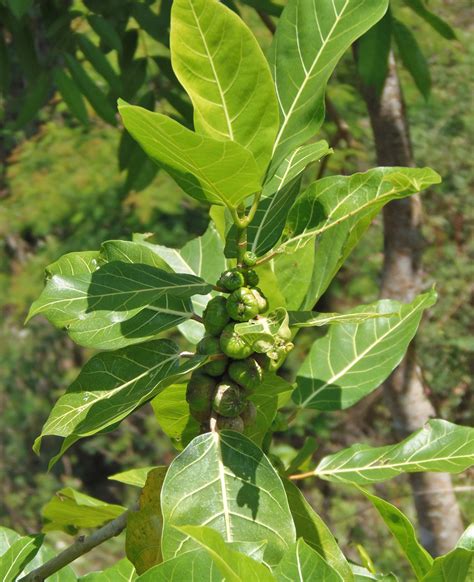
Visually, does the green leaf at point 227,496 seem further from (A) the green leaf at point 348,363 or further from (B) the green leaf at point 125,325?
(A) the green leaf at point 348,363

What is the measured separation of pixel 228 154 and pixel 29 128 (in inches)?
218

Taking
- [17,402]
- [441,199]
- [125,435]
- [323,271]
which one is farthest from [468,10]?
[323,271]

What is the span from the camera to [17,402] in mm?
5863

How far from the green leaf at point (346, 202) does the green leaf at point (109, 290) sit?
121 millimetres

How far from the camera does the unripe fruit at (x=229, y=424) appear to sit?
0.88m

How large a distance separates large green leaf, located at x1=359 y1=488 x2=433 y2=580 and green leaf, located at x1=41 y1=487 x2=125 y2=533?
1.38 feet

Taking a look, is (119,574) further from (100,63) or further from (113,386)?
(100,63)

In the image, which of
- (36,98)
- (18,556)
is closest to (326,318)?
(18,556)

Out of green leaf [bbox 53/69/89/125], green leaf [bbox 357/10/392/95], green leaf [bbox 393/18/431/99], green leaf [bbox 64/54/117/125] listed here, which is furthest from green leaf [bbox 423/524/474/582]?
green leaf [bbox 53/69/89/125]

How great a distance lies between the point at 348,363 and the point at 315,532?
31cm

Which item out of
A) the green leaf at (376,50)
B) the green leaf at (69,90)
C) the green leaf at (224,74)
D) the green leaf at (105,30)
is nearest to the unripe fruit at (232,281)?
the green leaf at (224,74)

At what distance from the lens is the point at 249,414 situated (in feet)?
2.99

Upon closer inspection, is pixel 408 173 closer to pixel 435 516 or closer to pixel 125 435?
pixel 435 516

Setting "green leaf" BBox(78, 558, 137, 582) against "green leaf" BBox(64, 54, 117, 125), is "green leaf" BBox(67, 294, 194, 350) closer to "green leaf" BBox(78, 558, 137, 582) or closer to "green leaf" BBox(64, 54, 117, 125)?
"green leaf" BBox(78, 558, 137, 582)
